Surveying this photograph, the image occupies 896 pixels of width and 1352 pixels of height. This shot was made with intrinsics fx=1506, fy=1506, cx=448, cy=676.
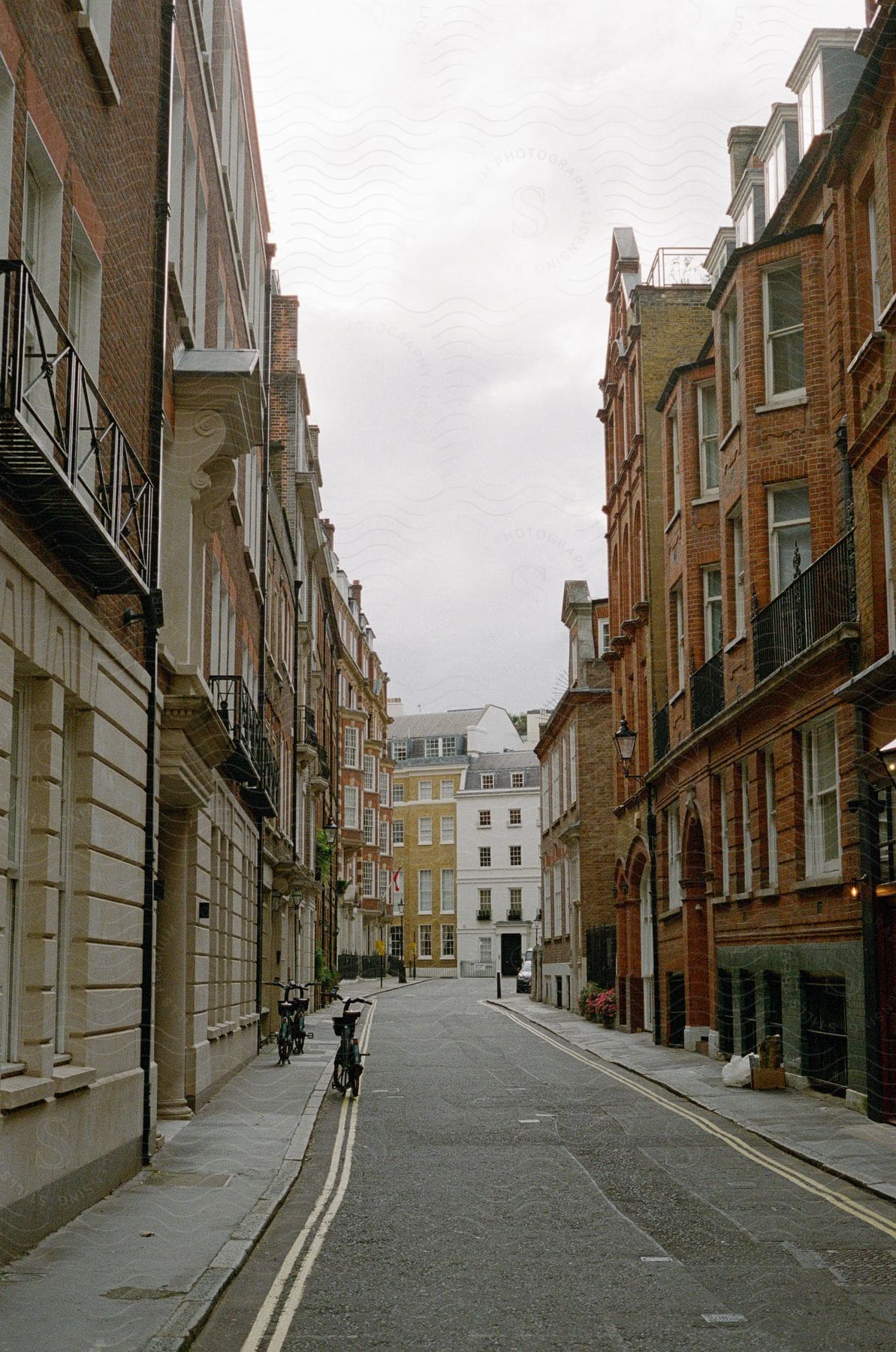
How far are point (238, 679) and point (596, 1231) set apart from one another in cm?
1117

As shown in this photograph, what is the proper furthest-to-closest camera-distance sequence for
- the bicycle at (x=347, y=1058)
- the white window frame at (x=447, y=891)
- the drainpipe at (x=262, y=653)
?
1. the white window frame at (x=447, y=891)
2. the drainpipe at (x=262, y=653)
3. the bicycle at (x=347, y=1058)

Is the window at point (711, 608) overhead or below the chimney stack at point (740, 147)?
below

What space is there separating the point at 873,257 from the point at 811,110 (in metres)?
6.10

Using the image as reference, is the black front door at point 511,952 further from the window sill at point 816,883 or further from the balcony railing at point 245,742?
the window sill at point 816,883

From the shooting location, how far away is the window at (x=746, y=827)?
941 inches

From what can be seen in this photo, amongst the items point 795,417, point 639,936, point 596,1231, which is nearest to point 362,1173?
point 596,1231

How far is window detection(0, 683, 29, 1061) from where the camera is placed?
Answer: 31.1 ft

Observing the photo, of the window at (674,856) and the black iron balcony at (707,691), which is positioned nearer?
the black iron balcony at (707,691)

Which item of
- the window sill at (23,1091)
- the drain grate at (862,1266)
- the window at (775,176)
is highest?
the window at (775,176)

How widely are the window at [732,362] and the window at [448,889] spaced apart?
82466 mm

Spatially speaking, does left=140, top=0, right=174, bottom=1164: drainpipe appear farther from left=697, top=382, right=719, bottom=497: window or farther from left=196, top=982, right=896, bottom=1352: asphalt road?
left=697, top=382, right=719, bottom=497: window

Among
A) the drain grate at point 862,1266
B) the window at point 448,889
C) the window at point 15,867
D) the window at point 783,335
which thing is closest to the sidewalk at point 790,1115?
the drain grate at point 862,1266

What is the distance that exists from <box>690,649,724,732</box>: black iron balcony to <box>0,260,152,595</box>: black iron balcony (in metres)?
15.2

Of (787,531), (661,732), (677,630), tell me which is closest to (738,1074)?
(787,531)
